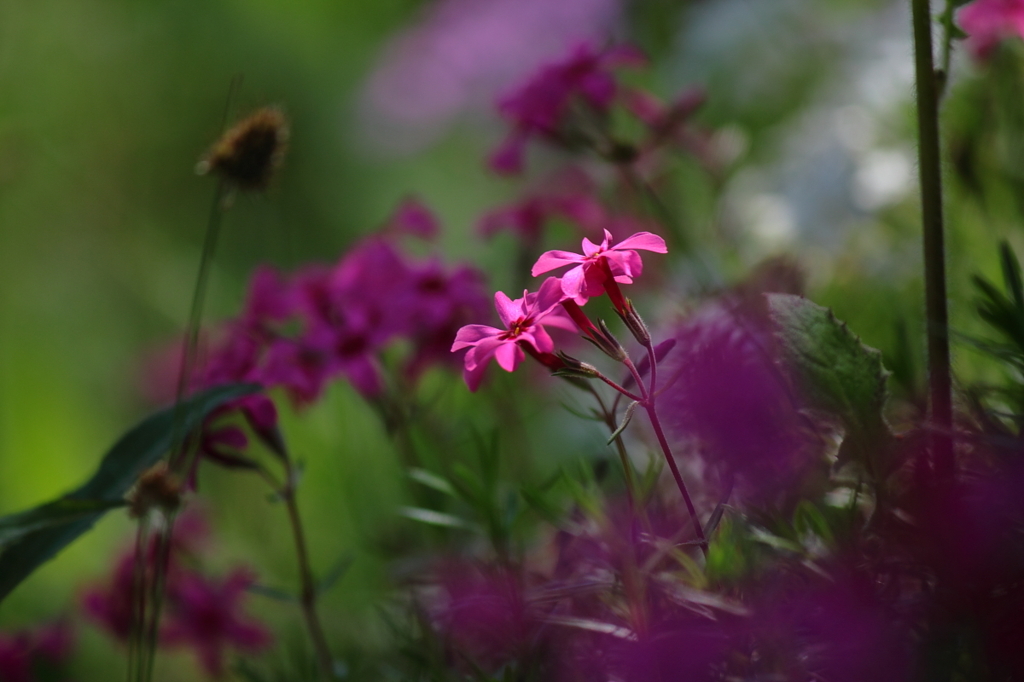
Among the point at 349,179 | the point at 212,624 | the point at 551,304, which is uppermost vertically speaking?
the point at 349,179

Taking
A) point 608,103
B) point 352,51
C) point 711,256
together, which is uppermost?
point 352,51

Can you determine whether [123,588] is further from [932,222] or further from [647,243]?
[932,222]

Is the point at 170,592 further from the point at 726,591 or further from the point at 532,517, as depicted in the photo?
the point at 726,591

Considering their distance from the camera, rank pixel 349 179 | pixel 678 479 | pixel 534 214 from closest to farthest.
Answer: pixel 678 479 → pixel 534 214 → pixel 349 179

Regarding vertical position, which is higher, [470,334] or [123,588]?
[470,334]

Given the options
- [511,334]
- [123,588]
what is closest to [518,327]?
[511,334]

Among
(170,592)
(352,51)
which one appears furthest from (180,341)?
(352,51)
